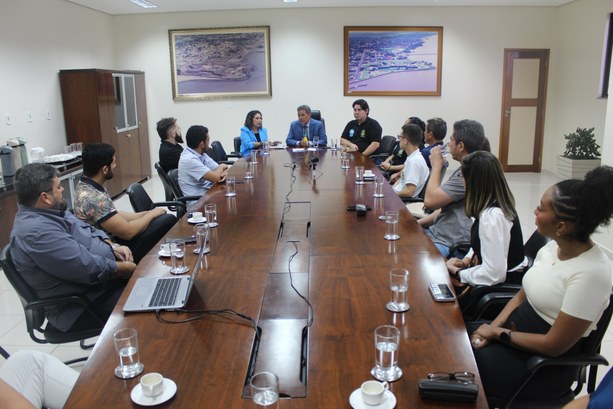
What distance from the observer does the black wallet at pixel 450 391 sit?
1.33m

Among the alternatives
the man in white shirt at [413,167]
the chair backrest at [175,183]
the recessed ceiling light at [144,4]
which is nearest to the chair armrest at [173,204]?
the chair backrest at [175,183]

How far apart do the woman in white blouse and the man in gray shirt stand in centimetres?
48

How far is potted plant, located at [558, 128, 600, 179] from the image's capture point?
7.43 meters

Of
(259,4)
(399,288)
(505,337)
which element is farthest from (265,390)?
(259,4)

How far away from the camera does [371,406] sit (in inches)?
51.9

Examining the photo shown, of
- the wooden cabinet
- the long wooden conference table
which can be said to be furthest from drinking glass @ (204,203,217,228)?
the wooden cabinet

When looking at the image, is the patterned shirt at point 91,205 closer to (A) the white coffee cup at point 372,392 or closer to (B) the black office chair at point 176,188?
(B) the black office chair at point 176,188

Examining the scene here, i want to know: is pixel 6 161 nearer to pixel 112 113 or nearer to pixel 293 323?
pixel 112 113

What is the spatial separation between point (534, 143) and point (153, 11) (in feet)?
22.8

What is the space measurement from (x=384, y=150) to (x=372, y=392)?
567cm

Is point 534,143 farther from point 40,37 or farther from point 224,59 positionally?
point 40,37

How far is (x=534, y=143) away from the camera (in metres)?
8.91

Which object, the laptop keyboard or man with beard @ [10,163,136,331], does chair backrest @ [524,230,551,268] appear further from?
man with beard @ [10,163,136,331]

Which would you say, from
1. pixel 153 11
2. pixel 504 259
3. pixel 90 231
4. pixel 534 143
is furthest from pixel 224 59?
pixel 504 259
